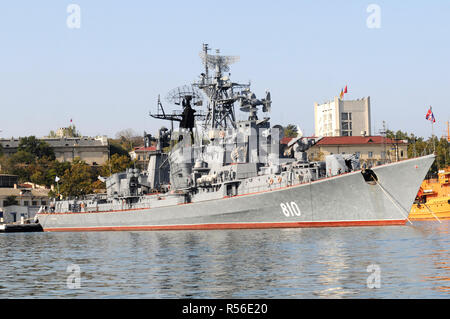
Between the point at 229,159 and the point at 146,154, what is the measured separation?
75687 mm

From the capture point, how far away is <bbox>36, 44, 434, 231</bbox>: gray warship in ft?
129

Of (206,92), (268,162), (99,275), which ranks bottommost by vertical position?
(99,275)

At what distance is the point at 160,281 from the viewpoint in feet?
65.5

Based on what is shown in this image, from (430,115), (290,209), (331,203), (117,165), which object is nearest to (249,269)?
(331,203)

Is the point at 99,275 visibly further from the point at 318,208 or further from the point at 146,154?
the point at 146,154

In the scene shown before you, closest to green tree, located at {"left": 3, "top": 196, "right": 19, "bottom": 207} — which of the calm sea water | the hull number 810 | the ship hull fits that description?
the ship hull

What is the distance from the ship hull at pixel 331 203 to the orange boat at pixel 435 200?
60.6ft

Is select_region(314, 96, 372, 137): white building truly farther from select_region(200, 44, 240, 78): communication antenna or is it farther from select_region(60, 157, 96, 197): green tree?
select_region(200, 44, 240, 78): communication antenna

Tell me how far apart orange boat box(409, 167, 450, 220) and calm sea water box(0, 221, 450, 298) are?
24226mm

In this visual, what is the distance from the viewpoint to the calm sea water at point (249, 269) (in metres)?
17.6

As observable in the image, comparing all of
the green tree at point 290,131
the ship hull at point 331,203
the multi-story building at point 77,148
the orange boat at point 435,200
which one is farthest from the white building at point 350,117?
the ship hull at point 331,203

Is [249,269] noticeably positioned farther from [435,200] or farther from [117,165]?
[117,165]

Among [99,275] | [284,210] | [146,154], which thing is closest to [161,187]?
[284,210]

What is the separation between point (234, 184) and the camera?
4550 cm
